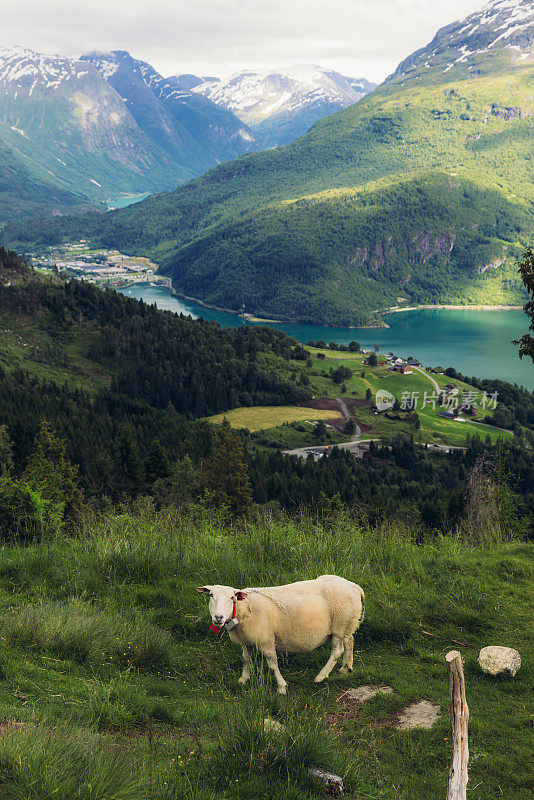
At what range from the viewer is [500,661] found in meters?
7.41

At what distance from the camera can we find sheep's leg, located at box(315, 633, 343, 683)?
23.5 feet

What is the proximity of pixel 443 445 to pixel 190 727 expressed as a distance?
118 m

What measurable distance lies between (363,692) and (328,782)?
2389 mm

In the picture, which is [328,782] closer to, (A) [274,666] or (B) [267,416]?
(A) [274,666]

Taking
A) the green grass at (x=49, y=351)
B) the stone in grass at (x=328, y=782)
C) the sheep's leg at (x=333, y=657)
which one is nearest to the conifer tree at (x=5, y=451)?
the sheep's leg at (x=333, y=657)

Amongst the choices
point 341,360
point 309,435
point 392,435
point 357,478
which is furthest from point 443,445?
point 341,360

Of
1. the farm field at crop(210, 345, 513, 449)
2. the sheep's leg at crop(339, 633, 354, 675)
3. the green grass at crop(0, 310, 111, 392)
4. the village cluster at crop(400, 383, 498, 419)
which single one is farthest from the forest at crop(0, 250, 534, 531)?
the sheep's leg at crop(339, 633, 354, 675)

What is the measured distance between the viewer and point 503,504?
68.6ft

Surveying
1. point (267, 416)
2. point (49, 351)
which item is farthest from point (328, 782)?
point (267, 416)

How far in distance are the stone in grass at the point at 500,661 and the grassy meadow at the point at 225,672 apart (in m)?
0.15

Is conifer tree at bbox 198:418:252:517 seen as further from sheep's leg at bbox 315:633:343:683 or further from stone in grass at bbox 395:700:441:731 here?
stone in grass at bbox 395:700:441:731

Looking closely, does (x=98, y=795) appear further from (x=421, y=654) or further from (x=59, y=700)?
(x=421, y=654)

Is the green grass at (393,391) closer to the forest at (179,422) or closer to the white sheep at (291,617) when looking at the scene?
the forest at (179,422)

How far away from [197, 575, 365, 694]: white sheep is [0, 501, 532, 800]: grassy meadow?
31cm
